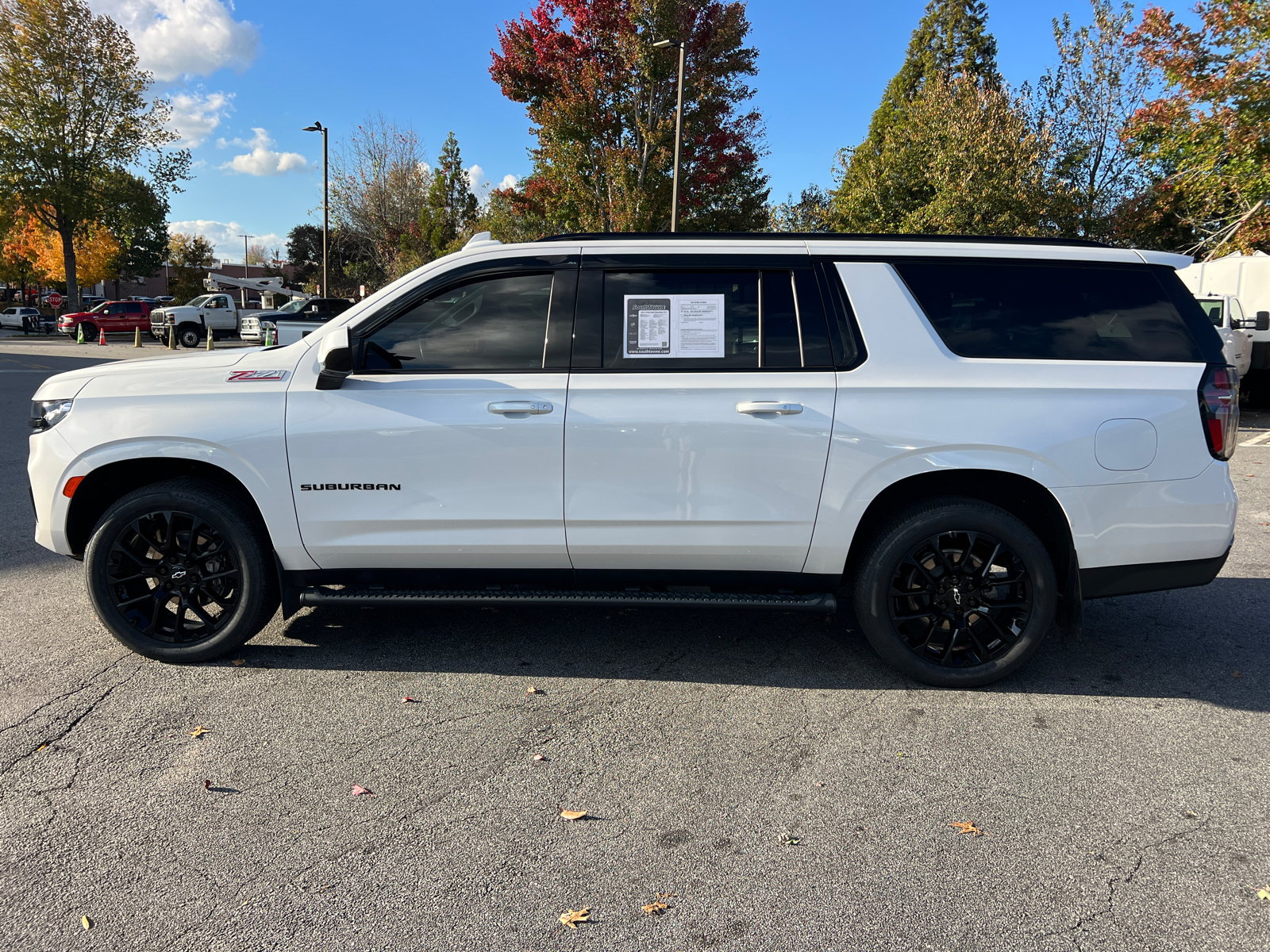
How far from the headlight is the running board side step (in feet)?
4.55

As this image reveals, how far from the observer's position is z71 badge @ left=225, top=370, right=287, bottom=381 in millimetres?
3824

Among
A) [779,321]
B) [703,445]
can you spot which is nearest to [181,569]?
[703,445]

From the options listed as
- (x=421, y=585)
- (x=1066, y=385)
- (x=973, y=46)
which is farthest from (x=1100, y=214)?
(x=421, y=585)

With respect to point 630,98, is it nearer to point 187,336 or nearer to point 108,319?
point 187,336

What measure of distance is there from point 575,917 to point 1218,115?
59.7ft

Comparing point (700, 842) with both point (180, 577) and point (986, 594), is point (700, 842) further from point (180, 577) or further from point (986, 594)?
point (180, 577)

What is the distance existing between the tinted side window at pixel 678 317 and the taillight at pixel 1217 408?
191cm

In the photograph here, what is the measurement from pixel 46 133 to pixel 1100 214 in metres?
42.4

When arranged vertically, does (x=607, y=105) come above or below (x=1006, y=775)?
above

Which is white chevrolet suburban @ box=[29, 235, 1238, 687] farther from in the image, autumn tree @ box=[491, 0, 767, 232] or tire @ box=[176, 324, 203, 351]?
tire @ box=[176, 324, 203, 351]

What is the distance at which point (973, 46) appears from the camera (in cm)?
3934

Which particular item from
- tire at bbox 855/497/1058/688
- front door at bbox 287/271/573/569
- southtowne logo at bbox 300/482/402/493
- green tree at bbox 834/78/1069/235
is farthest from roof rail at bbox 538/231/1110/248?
green tree at bbox 834/78/1069/235

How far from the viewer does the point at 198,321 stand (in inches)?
1307

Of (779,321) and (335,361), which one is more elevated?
(779,321)
